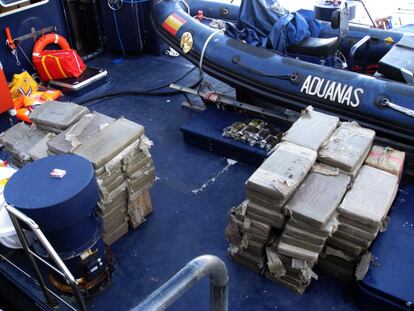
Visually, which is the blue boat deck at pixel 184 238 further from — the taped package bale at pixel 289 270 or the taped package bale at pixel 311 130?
the taped package bale at pixel 311 130

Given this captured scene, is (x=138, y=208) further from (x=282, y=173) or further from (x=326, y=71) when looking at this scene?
(x=326, y=71)

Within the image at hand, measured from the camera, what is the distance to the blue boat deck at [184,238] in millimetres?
2592

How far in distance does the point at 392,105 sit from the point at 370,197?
1083mm

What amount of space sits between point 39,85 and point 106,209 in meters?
3.03

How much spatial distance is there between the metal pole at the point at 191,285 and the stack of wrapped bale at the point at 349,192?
1157 millimetres

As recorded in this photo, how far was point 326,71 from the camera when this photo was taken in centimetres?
346

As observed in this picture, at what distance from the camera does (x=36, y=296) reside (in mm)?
2617

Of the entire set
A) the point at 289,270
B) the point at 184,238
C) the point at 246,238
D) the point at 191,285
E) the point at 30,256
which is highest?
the point at 191,285

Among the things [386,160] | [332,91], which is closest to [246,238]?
[386,160]

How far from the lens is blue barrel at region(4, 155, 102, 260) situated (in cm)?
210

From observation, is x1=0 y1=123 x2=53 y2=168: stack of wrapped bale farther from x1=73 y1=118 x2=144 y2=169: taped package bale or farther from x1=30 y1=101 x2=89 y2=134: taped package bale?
x1=73 y1=118 x2=144 y2=169: taped package bale

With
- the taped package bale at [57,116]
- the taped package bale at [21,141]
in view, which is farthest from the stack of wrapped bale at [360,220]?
the taped package bale at [21,141]

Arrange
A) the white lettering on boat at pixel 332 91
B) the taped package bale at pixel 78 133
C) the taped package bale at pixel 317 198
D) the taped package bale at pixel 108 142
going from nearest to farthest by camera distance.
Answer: the taped package bale at pixel 317 198, the taped package bale at pixel 108 142, the taped package bale at pixel 78 133, the white lettering on boat at pixel 332 91

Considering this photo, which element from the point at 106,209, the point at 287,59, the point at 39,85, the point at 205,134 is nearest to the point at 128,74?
the point at 39,85
